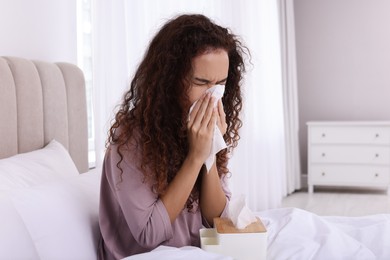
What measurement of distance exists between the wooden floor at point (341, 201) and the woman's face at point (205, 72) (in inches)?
123

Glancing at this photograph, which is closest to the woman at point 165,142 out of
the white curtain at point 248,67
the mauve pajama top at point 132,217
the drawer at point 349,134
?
the mauve pajama top at point 132,217

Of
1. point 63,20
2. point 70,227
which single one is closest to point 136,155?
point 70,227

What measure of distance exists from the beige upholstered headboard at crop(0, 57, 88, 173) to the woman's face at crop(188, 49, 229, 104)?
748mm

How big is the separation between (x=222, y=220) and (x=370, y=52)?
4.59 meters

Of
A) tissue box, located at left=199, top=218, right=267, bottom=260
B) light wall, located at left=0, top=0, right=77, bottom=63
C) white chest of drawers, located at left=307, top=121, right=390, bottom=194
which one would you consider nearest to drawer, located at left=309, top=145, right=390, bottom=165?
white chest of drawers, located at left=307, top=121, right=390, bottom=194

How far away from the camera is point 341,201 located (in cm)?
484

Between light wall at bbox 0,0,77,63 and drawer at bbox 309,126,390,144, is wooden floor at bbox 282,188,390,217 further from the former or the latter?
light wall at bbox 0,0,77,63

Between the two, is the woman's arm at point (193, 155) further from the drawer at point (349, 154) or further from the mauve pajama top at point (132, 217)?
the drawer at point (349, 154)

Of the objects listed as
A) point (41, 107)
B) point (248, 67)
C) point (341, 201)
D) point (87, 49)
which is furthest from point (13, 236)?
point (341, 201)

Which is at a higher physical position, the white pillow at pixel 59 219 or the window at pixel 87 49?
the window at pixel 87 49

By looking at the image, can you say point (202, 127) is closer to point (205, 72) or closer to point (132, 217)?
point (205, 72)

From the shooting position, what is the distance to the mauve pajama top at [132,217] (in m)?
1.36

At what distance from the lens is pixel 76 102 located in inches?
90.4

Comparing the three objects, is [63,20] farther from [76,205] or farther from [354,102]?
[354,102]
